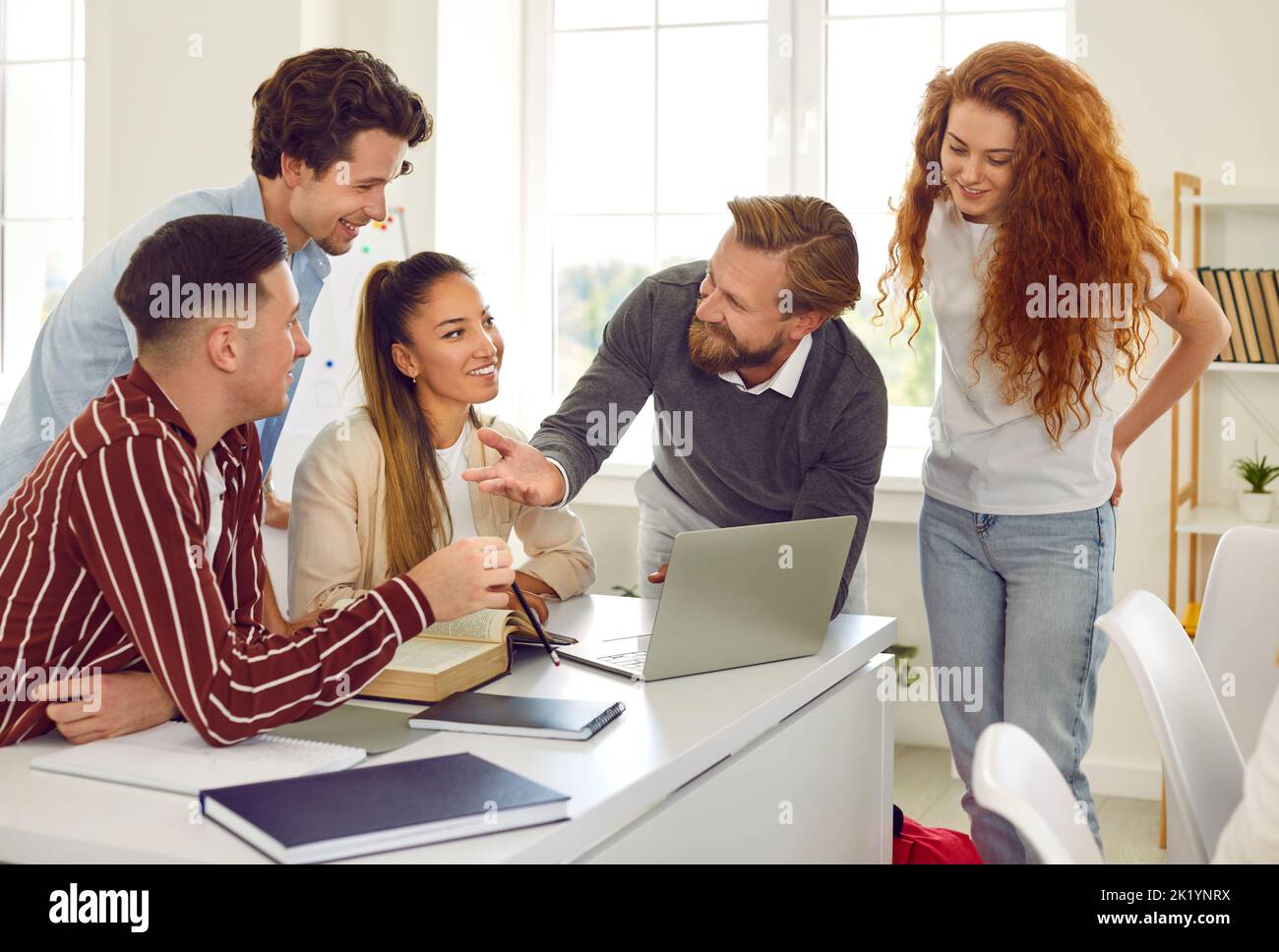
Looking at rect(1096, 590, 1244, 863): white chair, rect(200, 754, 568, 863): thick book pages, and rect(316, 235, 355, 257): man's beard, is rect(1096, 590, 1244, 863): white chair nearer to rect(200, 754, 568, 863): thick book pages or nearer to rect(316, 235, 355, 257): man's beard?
rect(200, 754, 568, 863): thick book pages

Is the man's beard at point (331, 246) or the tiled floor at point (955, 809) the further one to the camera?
the tiled floor at point (955, 809)

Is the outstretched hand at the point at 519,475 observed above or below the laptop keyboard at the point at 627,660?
above

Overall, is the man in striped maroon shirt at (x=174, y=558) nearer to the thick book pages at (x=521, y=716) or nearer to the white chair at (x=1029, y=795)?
the thick book pages at (x=521, y=716)

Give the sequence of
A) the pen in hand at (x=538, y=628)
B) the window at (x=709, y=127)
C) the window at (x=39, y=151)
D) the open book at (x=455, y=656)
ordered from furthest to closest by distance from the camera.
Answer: the window at (x=39, y=151) → the window at (x=709, y=127) → the pen in hand at (x=538, y=628) → the open book at (x=455, y=656)

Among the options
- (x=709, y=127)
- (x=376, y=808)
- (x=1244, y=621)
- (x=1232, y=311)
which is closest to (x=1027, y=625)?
(x=1244, y=621)

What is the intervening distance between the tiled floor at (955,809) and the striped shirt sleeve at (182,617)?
205cm

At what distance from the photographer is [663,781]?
1.29 m

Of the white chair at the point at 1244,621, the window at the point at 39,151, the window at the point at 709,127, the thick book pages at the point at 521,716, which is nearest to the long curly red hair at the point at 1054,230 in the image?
the white chair at the point at 1244,621

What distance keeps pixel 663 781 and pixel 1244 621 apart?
1.06 m

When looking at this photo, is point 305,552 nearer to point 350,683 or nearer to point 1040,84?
point 350,683

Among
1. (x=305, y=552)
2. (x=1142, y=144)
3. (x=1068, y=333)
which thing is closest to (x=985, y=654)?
(x=1068, y=333)

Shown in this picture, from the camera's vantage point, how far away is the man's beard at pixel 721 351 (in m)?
2.16

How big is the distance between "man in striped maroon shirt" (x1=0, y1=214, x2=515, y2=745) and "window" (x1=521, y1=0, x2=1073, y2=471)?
266cm

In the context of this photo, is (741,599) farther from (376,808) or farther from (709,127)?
(709,127)
